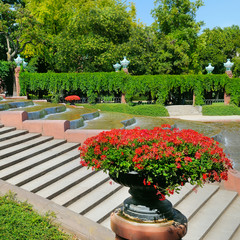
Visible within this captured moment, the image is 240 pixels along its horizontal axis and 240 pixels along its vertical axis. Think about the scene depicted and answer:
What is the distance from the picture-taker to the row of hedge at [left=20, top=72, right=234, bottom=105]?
3133cm

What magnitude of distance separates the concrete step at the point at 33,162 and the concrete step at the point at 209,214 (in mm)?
4102

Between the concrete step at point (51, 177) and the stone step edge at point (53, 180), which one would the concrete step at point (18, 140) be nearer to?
the concrete step at point (51, 177)

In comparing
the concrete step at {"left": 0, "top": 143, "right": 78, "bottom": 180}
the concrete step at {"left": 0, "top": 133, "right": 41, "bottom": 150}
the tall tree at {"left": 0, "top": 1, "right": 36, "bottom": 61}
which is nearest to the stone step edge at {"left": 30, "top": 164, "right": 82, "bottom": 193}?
the concrete step at {"left": 0, "top": 143, "right": 78, "bottom": 180}

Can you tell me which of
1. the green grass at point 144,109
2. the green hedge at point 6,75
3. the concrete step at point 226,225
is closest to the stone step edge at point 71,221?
the concrete step at point 226,225

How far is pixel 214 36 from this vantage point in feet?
183

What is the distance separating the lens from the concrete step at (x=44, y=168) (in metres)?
7.29

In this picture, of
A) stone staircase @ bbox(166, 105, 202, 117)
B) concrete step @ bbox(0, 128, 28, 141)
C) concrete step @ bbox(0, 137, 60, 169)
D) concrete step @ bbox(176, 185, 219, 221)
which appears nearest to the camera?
concrete step @ bbox(176, 185, 219, 221)

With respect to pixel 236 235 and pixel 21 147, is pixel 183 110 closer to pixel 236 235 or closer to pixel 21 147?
pixel 21 147

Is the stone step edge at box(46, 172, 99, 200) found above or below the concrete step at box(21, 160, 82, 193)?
below

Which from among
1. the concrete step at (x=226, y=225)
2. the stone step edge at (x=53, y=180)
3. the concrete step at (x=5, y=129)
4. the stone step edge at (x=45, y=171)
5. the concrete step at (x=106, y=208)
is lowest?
the concrete step at (x=226, y=225)

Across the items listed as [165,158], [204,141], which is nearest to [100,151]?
[165,158]

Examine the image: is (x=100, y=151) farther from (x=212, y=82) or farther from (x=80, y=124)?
(x=212, y=82)

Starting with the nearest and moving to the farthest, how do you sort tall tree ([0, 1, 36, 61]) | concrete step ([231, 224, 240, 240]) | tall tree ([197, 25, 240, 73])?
concrete step ([231, 224, 240, 240])
tall tree ([0, 1, 36, 61])
tall tree ([197, 25, 240, 73])

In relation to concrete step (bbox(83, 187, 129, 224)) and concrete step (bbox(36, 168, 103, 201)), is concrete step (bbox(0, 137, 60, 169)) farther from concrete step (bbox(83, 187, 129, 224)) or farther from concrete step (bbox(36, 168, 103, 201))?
concrete step (bbox(83, 187, 129, 224))
